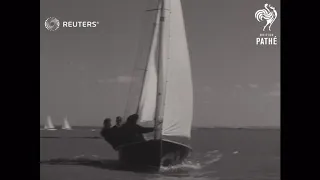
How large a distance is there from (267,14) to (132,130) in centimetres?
130

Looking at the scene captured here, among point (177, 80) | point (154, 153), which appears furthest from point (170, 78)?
point (154, 153)

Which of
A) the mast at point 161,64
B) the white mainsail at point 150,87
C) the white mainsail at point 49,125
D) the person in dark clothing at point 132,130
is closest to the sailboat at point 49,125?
the white mainsail at point 49,125

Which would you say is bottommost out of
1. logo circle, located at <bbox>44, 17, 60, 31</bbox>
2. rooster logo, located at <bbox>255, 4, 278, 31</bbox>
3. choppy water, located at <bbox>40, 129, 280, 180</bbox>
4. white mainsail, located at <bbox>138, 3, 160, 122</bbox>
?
choppy water, located at <bbox>40, 129, 280, 180</bbox>

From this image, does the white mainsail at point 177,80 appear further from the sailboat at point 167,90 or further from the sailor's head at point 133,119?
the sailor's head at point 133,119

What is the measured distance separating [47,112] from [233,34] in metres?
1.48

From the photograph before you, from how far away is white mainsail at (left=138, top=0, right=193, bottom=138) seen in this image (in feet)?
9.01

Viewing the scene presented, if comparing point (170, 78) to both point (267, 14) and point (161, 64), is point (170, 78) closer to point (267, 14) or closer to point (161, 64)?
point (161, 64)

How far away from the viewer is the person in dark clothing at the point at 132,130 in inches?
108

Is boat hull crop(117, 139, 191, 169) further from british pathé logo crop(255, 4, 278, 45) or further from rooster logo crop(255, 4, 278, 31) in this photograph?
rooster logo crop(255, 4, 278, 31)

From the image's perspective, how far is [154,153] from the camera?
271 centimetres

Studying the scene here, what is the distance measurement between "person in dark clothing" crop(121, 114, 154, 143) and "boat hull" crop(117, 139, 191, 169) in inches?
1.6

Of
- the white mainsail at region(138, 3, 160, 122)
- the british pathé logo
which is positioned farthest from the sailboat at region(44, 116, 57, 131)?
the british pathé logo

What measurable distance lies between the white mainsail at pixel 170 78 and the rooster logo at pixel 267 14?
566 mm
